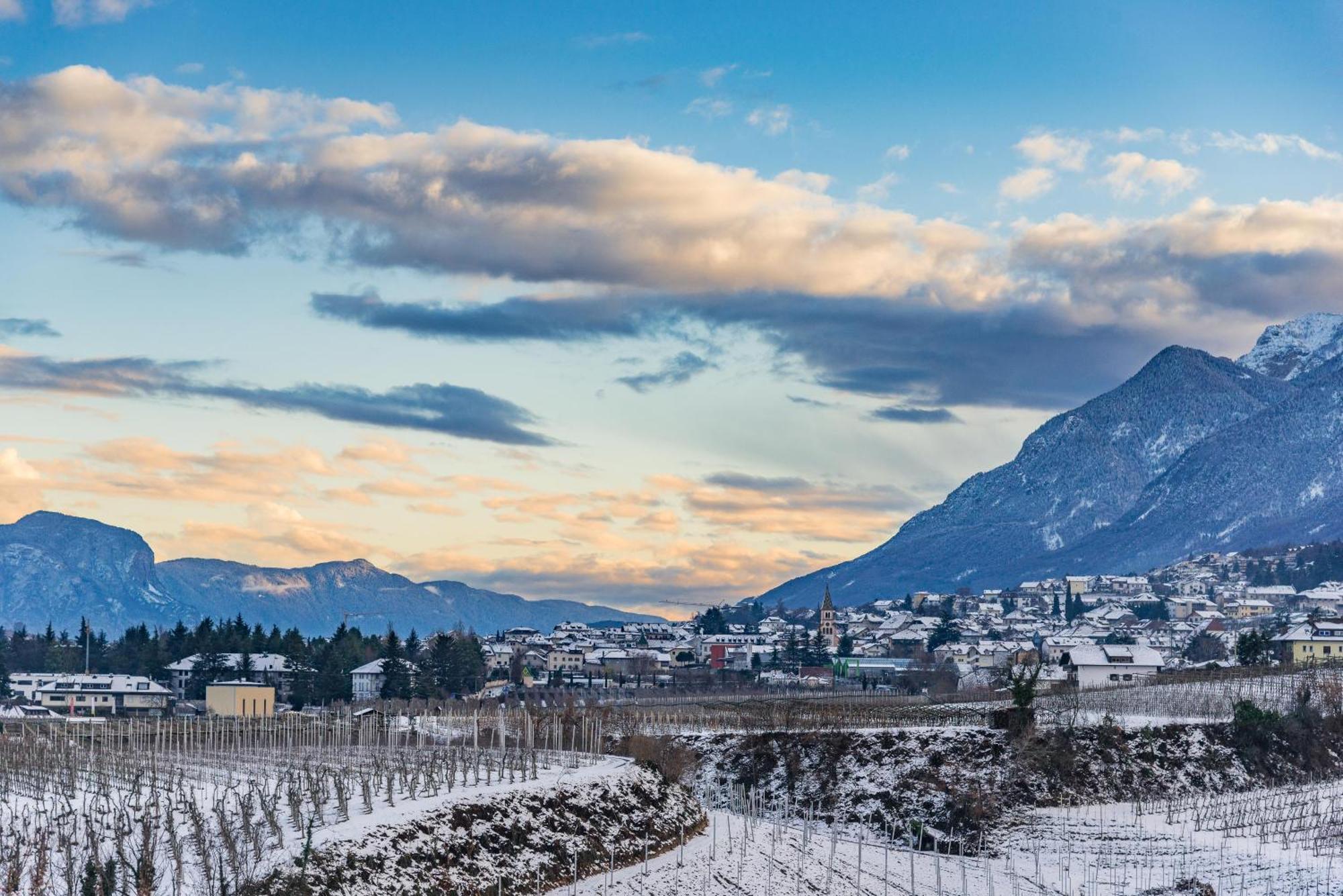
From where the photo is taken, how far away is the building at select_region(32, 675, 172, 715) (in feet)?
487

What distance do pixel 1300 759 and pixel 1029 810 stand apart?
18.7 m

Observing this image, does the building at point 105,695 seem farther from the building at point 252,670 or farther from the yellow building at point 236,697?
the yellow building at point 236,697

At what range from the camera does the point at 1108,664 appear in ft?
462

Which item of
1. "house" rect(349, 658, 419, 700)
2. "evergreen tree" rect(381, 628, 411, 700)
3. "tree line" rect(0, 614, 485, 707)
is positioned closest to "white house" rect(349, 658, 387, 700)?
"house" rect(349, 658, 419, 700)

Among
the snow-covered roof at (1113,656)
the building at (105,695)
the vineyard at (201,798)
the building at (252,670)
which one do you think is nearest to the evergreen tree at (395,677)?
the building at (252,670)

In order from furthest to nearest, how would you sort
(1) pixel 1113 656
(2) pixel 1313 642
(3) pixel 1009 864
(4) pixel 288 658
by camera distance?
(2) pixel 1313 642 → (4) pixel 288 658 → (1) pixel 1113 656 → (3) pixel 1009 864

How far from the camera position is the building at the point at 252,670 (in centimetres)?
15788

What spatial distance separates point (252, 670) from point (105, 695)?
543 inches

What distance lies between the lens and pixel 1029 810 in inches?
3014

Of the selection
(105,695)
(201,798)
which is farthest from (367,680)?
(201,798)

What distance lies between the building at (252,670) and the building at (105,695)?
426 centimetres

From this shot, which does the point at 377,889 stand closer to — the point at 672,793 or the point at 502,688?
the point at 672,793

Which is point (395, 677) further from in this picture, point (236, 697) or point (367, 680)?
point (236, 697)

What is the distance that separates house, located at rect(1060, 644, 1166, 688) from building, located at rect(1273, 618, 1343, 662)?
26.4 metres
